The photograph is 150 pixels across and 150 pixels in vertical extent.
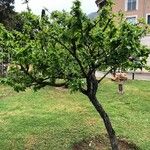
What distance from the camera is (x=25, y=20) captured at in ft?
37.7

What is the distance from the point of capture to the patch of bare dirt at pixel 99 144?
45.7 feet

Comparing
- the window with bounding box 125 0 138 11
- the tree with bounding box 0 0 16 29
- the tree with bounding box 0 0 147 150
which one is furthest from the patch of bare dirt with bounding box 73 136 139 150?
the window with bounding box 125 0 138 11

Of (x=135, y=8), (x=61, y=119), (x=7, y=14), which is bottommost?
(x=61, y=119)

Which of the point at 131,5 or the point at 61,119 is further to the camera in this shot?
the point at 131,5

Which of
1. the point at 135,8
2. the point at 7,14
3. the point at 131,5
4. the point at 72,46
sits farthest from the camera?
the point at 131,5

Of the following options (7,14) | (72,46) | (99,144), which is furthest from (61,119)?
(7,14)

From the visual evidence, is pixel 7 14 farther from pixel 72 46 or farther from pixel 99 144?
pixel 72 46

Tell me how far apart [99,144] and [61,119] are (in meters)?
2.97

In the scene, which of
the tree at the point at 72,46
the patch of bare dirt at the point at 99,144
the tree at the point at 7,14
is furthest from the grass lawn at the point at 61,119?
the tree at the point at 7,14

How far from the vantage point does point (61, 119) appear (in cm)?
1692

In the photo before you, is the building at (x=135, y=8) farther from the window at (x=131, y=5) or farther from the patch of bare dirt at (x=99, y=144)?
the patch of bare dirt at (x=99, y=144)

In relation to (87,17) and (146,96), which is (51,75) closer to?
(87,17)

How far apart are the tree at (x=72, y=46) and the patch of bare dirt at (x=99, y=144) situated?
2.53 metres

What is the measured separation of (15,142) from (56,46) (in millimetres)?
4183
